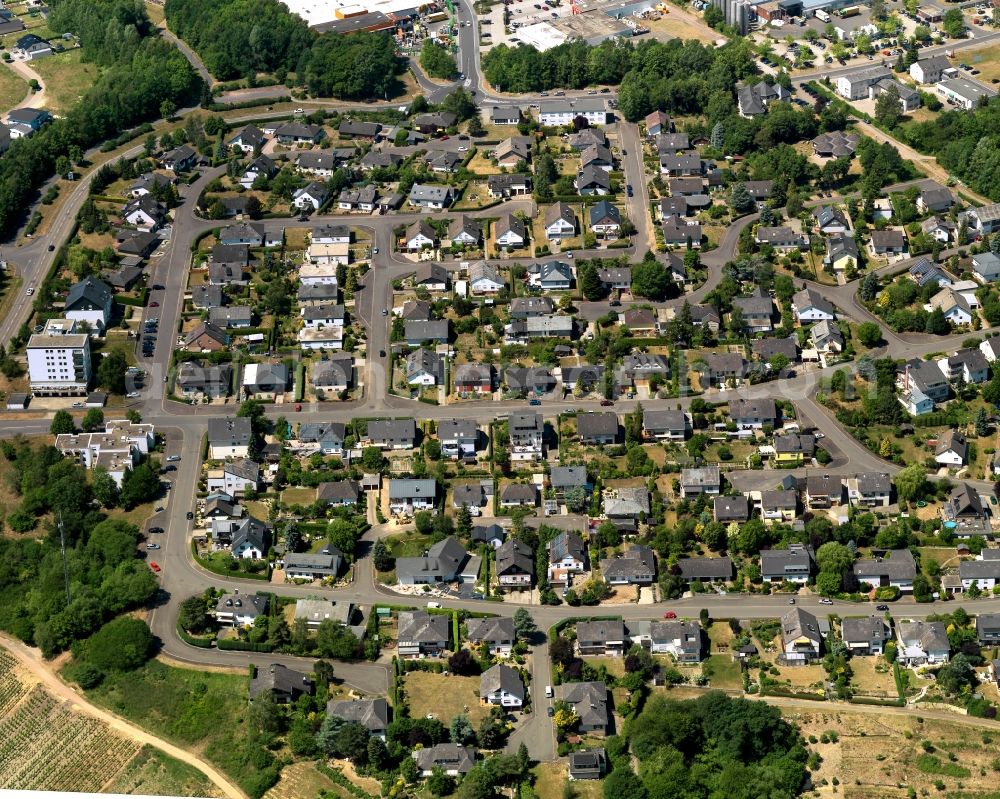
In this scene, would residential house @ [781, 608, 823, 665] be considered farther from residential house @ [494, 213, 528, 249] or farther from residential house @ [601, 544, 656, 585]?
residential house @ [494, 213, 528, 249]

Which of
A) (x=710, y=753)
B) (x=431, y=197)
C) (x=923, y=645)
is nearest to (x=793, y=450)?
(x=923, y=645)

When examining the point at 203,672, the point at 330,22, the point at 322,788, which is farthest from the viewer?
the point at 330,22

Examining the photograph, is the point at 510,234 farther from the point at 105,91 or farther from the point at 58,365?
the point at 105,91

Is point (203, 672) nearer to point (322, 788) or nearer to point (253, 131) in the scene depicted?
point (322, 788)

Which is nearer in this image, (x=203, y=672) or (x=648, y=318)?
(x=203, y=672)

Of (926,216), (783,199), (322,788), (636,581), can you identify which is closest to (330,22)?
(783,199)
